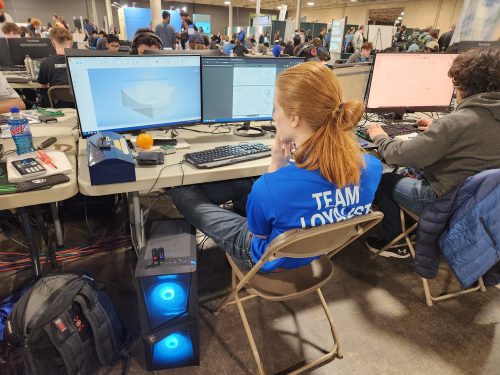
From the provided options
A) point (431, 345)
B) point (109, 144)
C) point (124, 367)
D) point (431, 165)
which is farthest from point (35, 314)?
point (431, 165)

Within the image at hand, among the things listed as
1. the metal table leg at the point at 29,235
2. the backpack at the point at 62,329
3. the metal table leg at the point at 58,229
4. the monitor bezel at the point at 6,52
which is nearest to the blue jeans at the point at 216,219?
the backpack at the point at 62,329

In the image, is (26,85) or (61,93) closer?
(61,93)

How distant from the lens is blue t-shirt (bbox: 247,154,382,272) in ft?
3.06

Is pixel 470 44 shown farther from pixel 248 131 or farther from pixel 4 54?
pixel 4 54

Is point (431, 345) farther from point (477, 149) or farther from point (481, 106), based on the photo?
point (481, 106)

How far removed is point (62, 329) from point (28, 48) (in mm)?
4353

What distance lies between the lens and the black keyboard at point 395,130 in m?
2.08

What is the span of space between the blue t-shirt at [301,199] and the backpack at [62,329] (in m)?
0.74

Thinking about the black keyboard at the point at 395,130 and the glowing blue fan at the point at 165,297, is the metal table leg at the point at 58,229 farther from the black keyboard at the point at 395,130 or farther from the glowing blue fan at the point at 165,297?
the black keyboard at the point at 395,130

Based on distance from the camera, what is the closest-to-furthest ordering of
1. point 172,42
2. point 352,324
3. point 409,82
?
1. point 352,324
2. point 409,82
3. point 172,42

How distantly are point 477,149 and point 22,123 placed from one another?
2011mm

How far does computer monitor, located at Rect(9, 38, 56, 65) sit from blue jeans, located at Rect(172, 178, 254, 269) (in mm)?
3903

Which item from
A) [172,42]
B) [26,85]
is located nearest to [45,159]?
[26,85]

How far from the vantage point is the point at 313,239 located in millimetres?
971
